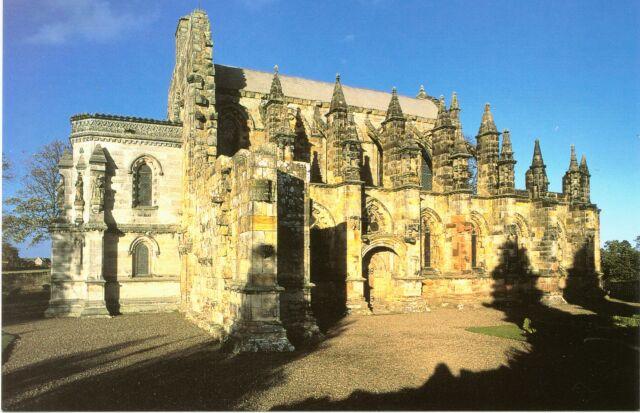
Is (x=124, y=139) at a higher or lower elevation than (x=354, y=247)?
higher

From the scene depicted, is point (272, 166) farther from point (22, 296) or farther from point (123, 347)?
point (22, 296)

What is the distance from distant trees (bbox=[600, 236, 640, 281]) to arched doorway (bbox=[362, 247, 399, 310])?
2248 centimetres

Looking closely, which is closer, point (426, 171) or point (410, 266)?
point (410, 266)

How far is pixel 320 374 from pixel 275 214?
13.8 feet

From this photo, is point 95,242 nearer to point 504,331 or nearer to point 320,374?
point 320,374

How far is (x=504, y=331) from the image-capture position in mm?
16906

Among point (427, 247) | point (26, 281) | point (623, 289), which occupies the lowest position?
point (623, 289)

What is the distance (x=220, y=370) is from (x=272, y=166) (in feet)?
16.7

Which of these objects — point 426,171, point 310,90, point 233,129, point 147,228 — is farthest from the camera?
point 426,171

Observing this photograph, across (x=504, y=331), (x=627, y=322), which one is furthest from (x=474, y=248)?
(x=627, y=322)

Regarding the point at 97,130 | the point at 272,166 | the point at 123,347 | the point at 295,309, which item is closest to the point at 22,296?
the point at 97,130

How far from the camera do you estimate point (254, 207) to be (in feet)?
40.4

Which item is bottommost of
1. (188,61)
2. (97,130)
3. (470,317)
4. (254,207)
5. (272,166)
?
(470,317)

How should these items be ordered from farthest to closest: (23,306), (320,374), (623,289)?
(623,289) < (23,306) < (320,374)
